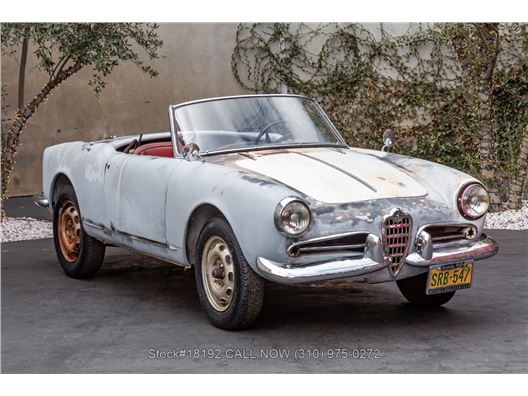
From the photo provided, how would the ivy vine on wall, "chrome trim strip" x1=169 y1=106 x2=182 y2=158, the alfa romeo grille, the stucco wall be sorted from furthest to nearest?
the stucco wall → the ivy vine on wall → "chrome trim strip" x1=169 y1=106 x2=182 y2=158 → the alfa romeo grille

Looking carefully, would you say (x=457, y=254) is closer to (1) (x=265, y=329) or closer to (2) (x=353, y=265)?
(2) (x=353, y=265)

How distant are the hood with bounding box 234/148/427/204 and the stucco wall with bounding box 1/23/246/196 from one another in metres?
7.75

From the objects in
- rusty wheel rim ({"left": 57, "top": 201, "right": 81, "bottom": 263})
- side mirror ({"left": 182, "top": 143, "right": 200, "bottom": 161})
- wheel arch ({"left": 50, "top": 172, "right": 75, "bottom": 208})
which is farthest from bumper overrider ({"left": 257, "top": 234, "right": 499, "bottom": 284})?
wheel arch ({"left": 50, "top": 172, "right": 75, "bottom": 208})

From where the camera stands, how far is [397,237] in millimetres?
5438

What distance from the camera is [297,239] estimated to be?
5266 mm

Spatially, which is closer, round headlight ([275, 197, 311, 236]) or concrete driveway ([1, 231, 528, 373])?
concrete driveway ([1, 231, 528, 373])

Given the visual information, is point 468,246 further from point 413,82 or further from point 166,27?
point 166,27

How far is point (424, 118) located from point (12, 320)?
771 centimetres

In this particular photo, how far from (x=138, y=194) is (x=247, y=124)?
2.96 feet

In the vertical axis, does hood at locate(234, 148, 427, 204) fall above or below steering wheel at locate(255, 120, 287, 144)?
below

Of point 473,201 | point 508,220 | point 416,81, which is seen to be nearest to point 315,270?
point 473,201

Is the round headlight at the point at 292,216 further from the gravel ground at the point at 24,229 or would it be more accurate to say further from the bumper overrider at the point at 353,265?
the gravel ground at the point at 24,229

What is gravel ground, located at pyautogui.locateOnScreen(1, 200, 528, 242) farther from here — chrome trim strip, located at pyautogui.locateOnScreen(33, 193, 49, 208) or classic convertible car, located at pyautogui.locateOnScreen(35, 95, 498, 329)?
classic convertible car, located at pyautogui.locateOnScreen(35, 95, 498, 329)

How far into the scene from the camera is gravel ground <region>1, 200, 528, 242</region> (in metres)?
10.1
